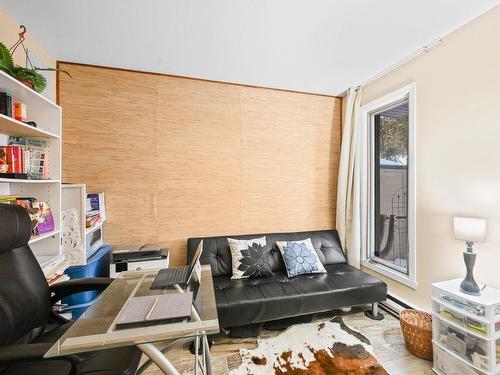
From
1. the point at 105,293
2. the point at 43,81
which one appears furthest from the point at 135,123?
the point at 105,293

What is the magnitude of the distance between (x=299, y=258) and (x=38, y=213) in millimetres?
2267

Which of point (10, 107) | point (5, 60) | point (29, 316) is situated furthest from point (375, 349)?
point (5, 60)

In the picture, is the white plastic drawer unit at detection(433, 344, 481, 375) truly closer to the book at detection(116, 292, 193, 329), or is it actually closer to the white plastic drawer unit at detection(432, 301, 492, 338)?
the white plastic drawer unit at detection(432, 301, 492, 338)

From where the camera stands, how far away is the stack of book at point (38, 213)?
158 cm

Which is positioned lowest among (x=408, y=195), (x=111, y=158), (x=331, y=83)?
(x=408, y=195)

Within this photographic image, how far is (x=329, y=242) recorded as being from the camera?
2930 millimetres

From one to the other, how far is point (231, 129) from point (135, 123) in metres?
1.04

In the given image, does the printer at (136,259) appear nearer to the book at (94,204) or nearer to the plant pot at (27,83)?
the book at (94,204)

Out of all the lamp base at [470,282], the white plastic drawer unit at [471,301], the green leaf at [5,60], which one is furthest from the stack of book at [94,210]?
the lamp base at [470,282]

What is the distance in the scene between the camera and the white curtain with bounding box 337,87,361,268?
2.88 m

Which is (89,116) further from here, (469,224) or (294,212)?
(469,224)

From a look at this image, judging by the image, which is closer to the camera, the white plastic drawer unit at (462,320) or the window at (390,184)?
the white plastic drawer unit at (462,320)

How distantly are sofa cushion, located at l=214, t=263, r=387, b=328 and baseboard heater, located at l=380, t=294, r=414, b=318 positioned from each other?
0.26 metres

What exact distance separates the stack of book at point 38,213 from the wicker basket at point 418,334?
9.42ft
